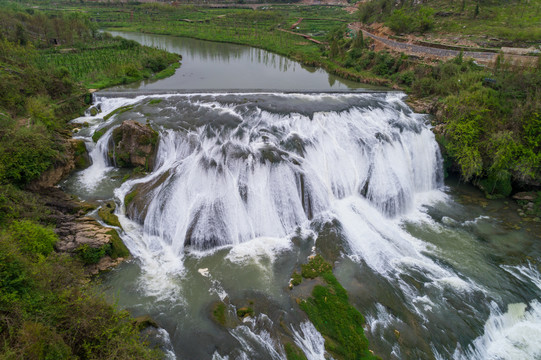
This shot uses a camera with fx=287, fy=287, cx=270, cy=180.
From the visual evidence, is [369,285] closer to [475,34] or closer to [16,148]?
[16,148]

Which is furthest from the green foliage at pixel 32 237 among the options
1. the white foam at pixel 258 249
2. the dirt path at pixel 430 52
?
the dirt path at pixel 430 52

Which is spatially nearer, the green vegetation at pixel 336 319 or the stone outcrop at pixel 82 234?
the green vegetation at pixel 336 319

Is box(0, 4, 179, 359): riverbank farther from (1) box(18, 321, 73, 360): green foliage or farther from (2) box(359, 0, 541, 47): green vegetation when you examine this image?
(2) box(359, 0, 541, 47): green vegetation

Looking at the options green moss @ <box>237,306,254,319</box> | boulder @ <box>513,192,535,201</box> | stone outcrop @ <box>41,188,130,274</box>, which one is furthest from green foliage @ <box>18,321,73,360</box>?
boulder @ <box>513,192,535,201</box>

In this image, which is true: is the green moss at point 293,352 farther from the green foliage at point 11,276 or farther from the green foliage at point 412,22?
the green foliage at point 412,22

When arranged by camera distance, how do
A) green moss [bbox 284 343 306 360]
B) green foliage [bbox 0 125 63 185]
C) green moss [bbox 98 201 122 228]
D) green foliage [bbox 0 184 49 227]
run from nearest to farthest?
green moss [bbox 284 343 306 360], green foliage [bbox 0 184 49 227], green foliage [bbox 0 125 63 185], green moss [bbox 98 201 122 228]

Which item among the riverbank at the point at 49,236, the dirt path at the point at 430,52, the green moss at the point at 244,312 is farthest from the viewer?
the dirt path at the point at 430,52
